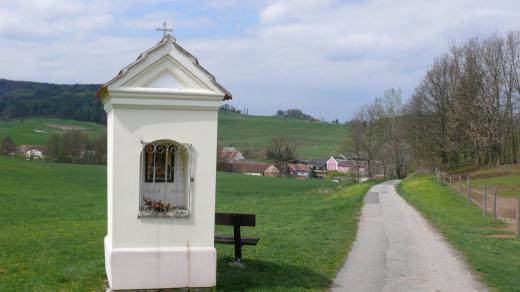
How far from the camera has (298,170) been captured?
366 ft

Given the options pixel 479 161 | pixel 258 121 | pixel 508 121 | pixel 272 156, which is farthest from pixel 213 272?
pixel 258 121

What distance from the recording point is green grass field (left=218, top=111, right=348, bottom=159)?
139 meters

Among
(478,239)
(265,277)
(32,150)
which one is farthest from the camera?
(32,150)

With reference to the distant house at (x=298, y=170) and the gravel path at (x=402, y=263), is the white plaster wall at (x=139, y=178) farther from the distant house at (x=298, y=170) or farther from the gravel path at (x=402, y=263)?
the distant house at (x=298, y=170)

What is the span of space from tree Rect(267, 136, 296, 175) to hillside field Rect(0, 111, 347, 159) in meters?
10.3

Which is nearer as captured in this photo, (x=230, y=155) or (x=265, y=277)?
(x=265, y=277)

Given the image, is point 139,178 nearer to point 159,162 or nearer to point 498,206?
point 159,162

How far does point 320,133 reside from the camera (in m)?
161

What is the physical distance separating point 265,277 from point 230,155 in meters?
105

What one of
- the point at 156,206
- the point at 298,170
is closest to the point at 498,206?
the point at 156,206

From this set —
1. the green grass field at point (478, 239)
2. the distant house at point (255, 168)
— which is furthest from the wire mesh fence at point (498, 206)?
the distant house at point (255, 168)

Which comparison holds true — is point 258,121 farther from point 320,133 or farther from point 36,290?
point 36,290

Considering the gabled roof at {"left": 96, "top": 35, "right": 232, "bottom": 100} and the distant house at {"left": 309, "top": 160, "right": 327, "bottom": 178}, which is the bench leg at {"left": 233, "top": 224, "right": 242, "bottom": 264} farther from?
the distant house at {"left": 309, "top": 160, "right": 327, "bottom": 178}

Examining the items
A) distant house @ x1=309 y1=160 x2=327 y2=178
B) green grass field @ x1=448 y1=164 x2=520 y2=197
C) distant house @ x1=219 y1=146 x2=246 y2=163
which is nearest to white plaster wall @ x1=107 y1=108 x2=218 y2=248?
green grass field @ x1=448 y1=164 x2=520 y2=197
